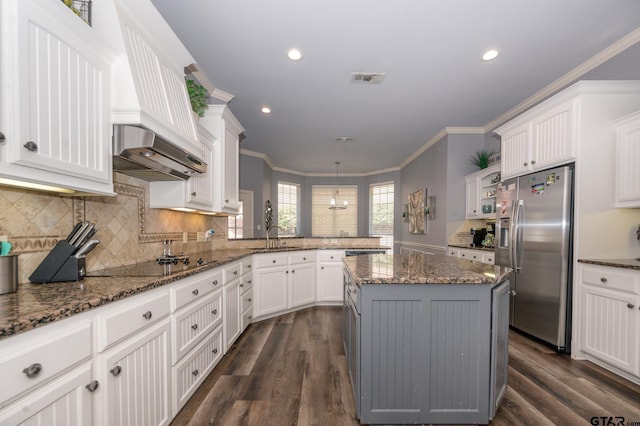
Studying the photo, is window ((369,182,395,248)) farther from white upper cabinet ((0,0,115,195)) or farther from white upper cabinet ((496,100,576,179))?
white upper cabinet ((0,0,115,195))

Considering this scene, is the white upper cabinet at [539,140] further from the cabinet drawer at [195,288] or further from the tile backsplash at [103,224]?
the tile backsplash at [103,224]

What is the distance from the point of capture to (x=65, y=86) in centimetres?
115

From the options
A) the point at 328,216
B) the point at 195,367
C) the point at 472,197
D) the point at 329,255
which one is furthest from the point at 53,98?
the point at 328,216

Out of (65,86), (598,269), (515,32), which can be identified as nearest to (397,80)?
(515,32)

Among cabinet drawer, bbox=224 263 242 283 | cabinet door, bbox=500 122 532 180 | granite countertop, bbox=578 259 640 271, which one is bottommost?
cabinet drawer, bbox=224 263 242 283

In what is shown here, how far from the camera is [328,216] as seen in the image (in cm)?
822

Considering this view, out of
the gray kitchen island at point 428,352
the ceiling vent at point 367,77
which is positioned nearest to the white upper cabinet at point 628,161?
the gray kitchen island at point 428,352

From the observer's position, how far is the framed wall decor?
5.58m

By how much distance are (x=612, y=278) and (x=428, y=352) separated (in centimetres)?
185

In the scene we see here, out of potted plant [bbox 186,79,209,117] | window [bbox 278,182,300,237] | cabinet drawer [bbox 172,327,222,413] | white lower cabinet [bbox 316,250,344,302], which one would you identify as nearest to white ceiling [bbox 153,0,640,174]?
potted plant [bbox 186,79,209,117]

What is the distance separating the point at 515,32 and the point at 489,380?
271 centimetres

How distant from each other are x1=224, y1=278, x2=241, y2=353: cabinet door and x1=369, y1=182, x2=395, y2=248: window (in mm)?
5473

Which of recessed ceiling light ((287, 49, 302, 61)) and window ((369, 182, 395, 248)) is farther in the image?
window ((369, 182, 395, 248))

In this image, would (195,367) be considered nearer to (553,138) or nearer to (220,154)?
(220,154)
